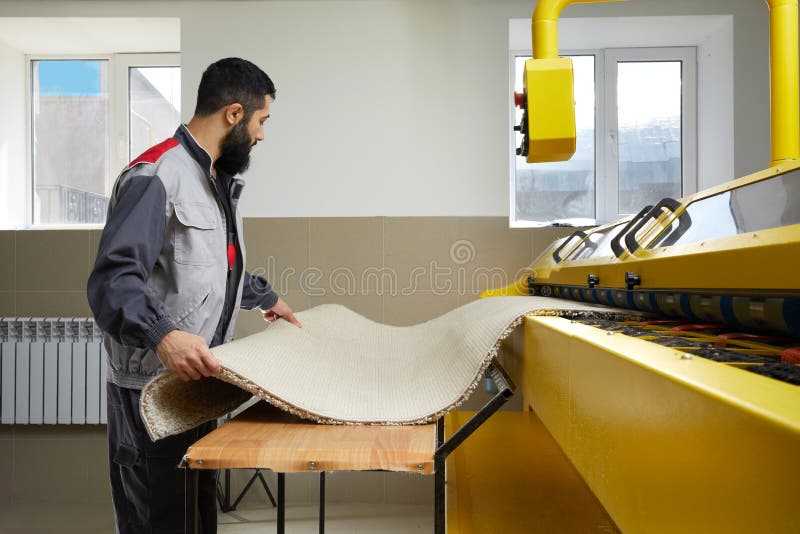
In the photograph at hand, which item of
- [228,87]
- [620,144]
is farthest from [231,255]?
[620,144]

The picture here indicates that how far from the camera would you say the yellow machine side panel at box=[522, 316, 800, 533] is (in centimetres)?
26

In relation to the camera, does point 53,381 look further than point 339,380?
Yes

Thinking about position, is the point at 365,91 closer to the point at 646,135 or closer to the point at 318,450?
the point at 646,135

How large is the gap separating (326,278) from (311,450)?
7.00 feet

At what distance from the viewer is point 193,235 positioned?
55.3 inches

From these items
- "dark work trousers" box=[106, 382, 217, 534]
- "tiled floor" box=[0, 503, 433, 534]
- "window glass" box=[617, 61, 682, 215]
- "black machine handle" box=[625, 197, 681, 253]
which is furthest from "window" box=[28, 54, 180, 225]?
"black machine handle" box=[625, 197, 681, 253]

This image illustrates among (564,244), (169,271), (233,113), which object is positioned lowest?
(169,271)

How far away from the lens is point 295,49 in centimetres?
297

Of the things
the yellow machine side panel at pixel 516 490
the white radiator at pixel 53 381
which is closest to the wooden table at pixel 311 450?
the yellow machine side panel at pixel 516 490

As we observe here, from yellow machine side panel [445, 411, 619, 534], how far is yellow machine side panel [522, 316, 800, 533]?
637 millimetres

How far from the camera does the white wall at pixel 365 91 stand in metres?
2.94

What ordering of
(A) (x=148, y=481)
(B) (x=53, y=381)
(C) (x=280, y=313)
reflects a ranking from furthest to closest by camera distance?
(B) (x=53, y=381) < (C) (x=280, y=313) < (A) (x=148, y=481)

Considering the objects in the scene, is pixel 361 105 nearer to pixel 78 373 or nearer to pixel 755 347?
pixel 78 373

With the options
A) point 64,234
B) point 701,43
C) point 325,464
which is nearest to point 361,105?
point 64,234
